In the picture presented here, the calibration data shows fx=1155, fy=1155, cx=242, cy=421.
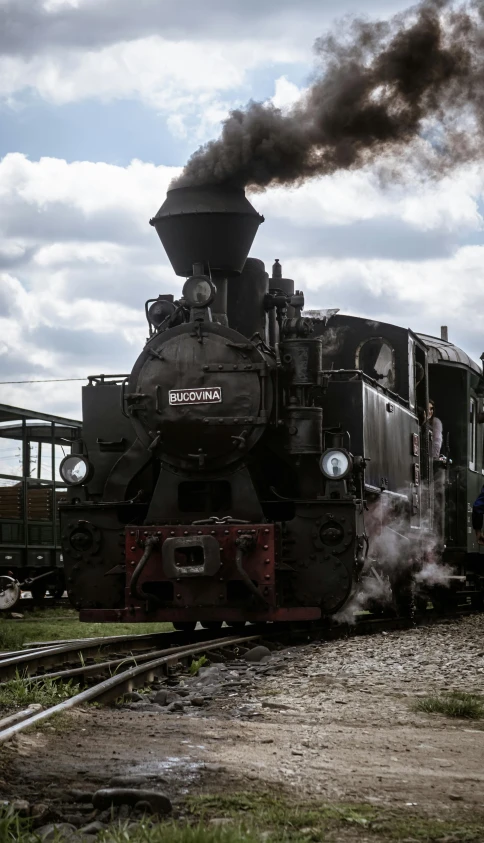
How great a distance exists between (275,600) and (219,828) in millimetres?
6265

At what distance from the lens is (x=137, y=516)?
35.1 ft

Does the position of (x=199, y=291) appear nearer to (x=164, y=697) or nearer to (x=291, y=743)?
(x=164, y=697)

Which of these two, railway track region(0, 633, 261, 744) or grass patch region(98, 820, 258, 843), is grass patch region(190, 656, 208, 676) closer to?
railway track region(0, 633, 261, 744)

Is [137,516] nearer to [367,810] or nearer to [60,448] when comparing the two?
[367,810]

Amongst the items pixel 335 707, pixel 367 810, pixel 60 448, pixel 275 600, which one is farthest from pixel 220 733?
pixel 60 448

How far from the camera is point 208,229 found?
1027cm

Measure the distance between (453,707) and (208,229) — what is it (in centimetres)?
536

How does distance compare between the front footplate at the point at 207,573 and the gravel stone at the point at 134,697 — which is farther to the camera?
the front footplate at the point at 207,573

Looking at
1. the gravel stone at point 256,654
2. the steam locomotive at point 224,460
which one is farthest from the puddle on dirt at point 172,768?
the steam locomotive at point 224,460

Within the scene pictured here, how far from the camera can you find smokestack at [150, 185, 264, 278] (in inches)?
405

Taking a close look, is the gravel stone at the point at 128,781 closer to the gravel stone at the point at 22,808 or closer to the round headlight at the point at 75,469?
the gravel stone at the point at 22,808

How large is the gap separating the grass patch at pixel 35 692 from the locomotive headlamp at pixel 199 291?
393 cm

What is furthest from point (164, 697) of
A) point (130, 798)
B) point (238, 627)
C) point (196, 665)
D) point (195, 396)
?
point (238, 627)

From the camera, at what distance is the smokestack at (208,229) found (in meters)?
10.3
